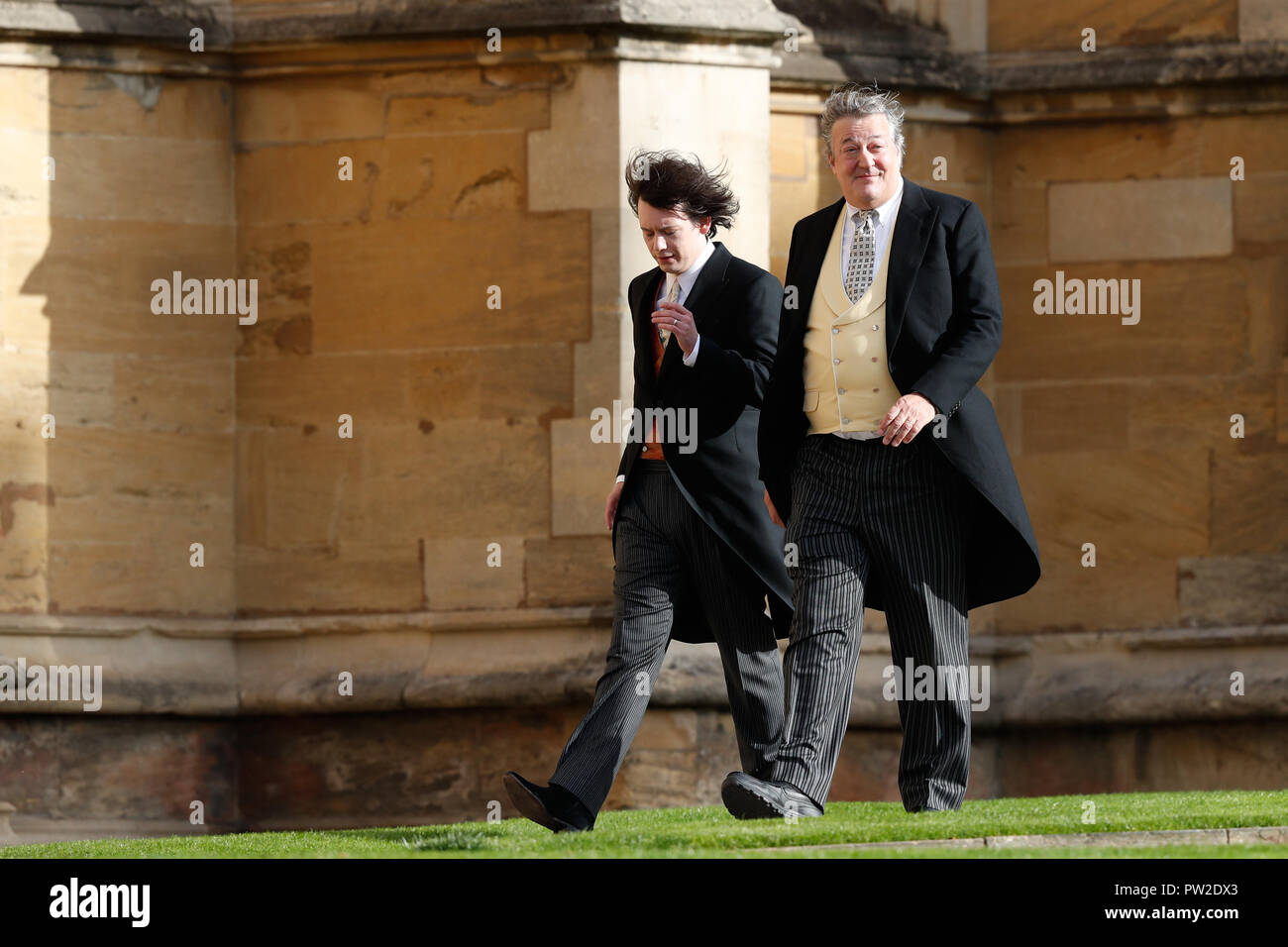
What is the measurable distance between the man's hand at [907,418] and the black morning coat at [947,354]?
0.18 feet

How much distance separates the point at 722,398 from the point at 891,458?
21.6 inches

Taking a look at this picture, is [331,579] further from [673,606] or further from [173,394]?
[673,606]

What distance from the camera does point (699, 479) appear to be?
616 cm

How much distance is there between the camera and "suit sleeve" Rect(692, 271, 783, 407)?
6.13 meters

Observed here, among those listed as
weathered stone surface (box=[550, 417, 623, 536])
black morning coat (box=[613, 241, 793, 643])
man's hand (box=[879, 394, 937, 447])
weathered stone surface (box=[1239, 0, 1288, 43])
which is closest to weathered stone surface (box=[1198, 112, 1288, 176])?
weathered stone surface (box=[1239, 0, 1288, 43])

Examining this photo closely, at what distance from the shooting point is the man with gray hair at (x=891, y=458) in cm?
584

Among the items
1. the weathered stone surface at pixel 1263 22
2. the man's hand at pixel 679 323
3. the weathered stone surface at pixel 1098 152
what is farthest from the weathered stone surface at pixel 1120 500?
the man's hand at pixel 679 323

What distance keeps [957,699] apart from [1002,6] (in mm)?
4770

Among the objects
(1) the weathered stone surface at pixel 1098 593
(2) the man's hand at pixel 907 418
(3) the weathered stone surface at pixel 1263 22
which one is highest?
(3) the weathered stone surface at pixel 1263 22

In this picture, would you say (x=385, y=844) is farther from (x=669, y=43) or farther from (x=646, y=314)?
(x=669, y=43)

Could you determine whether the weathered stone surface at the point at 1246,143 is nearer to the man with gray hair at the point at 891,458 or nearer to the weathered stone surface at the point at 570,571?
the weathered stone surface at the point at 570,571

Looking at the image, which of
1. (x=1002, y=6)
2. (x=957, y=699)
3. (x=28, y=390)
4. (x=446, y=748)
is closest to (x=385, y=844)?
(x=957, y=699)

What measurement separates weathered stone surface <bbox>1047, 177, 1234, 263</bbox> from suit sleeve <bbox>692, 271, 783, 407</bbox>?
3669 millimetres

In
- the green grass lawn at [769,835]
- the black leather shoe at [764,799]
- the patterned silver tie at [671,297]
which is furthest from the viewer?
the patterned silver tie at [671,297]
